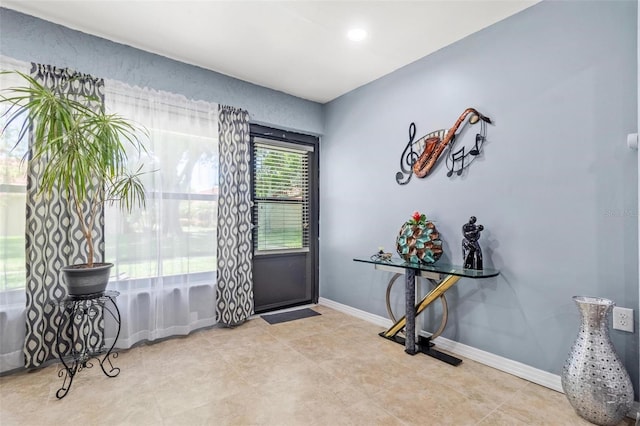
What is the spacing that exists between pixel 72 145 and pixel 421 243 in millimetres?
2557

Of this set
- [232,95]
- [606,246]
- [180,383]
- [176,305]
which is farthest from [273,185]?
[606,246]

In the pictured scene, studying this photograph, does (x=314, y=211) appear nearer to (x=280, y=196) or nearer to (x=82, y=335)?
(x=280, y=196)

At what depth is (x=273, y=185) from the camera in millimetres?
3695

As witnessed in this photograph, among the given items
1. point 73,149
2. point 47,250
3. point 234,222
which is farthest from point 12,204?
point 234,222

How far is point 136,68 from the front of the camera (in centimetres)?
269

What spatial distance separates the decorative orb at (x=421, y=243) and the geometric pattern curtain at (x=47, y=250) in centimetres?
252

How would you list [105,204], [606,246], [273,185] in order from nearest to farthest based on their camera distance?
[606,246], [105,204], [273,185]

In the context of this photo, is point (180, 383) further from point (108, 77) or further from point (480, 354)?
point (108, 77)

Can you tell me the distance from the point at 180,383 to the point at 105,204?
4.91 ft

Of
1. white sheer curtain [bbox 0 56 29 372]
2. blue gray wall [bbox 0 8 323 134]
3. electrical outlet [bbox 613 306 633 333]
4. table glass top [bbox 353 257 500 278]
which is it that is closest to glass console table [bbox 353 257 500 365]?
table glass top [bbox 353 257 500 278]

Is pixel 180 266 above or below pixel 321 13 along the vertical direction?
below

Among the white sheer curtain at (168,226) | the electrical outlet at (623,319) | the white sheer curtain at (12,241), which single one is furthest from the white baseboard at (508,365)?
the white sheer curtain at (12,241)

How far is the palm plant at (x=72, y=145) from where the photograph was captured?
1949 millimetres

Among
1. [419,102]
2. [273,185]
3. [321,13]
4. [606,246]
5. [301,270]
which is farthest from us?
[301,270]
